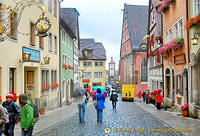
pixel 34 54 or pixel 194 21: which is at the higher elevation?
pixel 194 21

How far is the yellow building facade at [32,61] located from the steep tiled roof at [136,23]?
3050cm

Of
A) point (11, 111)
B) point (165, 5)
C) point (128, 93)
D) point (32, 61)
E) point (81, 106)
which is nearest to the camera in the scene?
point (11, 111)

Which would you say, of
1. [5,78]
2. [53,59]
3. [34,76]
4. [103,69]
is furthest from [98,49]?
[5,78]

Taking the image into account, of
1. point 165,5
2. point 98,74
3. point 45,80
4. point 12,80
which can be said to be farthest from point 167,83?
point 98,74

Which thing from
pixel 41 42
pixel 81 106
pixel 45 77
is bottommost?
pixel 81 106

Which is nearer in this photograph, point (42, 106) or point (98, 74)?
point (42, 106)

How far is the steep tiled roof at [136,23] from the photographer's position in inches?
2025

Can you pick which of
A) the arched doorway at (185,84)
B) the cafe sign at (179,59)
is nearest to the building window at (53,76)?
the cafe sign at (179,59)

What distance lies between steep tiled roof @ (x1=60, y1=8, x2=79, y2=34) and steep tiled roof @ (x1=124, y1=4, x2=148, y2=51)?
16.7m

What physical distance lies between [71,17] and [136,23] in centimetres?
2126

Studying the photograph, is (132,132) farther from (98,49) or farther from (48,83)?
(98,49)

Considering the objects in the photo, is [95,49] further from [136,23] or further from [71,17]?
[71,17]

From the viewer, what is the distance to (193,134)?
8.80 meters

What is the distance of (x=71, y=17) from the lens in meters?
36.8
